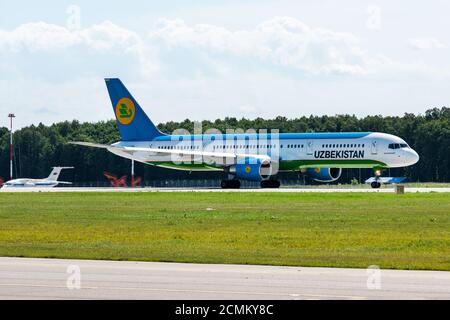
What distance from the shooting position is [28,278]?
21.8 meters

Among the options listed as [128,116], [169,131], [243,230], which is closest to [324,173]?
[128,116]

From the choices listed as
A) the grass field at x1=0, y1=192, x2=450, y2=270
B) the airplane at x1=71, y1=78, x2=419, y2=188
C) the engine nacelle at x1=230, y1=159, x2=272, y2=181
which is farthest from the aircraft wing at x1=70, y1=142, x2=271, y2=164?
the grass field at x1=0, y1=192, x2=450, y2=270

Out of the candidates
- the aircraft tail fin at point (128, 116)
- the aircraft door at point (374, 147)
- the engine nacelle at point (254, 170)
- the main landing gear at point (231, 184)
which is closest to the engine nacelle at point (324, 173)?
the engine nacelle at point (254, 170)

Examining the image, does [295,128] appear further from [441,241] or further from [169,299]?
[169,299]

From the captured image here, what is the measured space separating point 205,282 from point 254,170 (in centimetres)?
6038

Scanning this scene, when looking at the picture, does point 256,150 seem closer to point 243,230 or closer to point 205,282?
point 243,230

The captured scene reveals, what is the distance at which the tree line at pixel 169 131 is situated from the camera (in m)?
134

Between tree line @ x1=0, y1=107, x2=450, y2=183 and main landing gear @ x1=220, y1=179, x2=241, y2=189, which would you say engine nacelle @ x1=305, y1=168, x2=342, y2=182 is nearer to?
main landing gear @ x1=220, y1=179, x2=241, y2=189

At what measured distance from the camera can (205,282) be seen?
21141 millimetres

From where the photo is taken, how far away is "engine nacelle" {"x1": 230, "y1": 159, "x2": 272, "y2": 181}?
81.5 m
